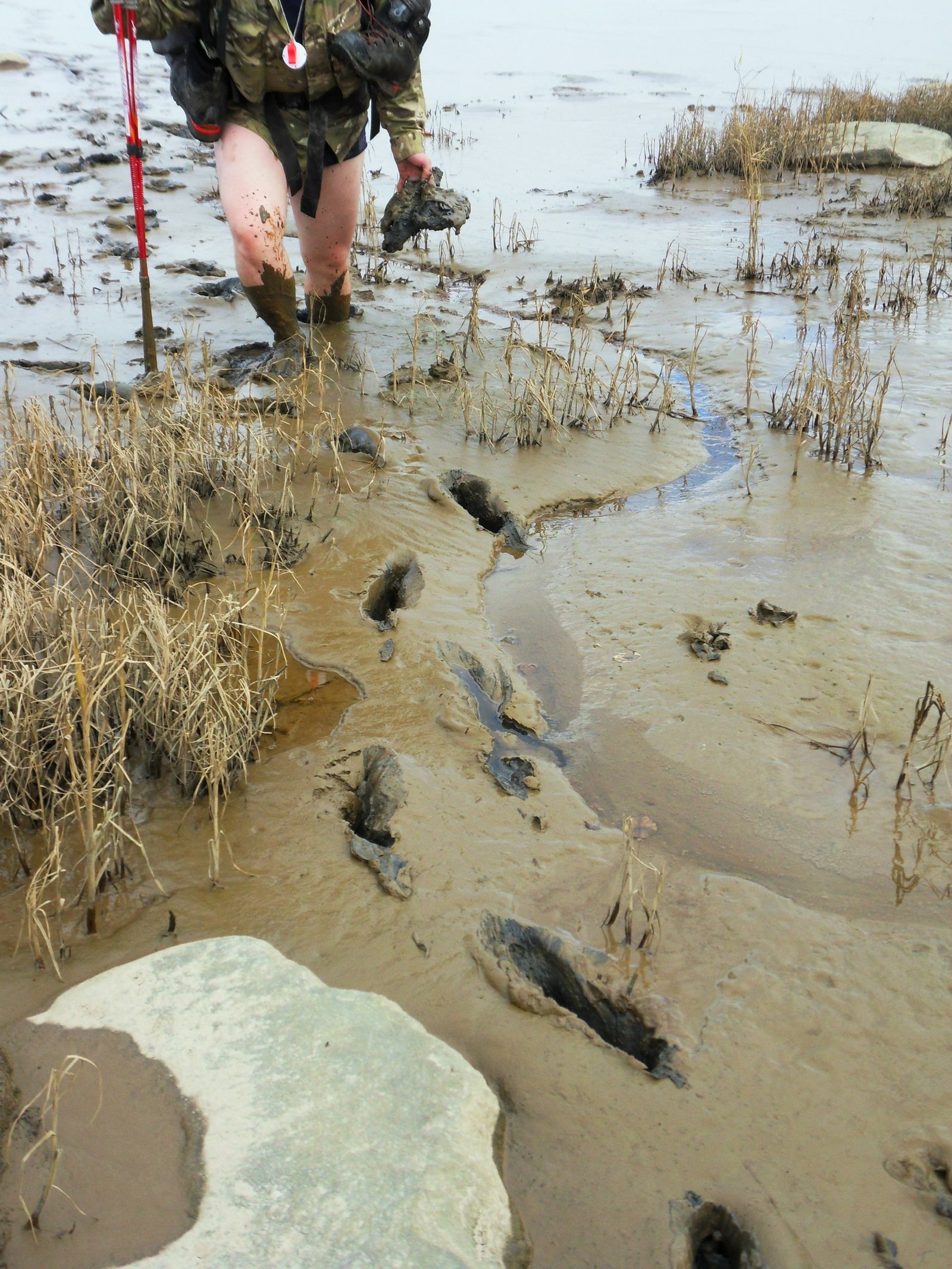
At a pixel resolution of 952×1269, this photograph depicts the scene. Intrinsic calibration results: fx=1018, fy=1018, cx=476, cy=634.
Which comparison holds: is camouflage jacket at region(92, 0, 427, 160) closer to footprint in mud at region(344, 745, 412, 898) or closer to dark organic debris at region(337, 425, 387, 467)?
dark organic debris at region(337, 425, 387, 467)

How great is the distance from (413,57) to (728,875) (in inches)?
171

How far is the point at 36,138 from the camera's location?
1168 cm

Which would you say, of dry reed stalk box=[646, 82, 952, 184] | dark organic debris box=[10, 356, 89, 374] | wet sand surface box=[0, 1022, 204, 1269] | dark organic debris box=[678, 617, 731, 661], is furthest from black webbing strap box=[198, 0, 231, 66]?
dry reed stalk box=[646, 82, 952, 184]

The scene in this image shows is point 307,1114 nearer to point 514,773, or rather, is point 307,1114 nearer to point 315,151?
point 514,773

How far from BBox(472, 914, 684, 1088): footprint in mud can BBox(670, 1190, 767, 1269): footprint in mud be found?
0.87 feet

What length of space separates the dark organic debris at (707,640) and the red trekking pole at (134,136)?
124 inches

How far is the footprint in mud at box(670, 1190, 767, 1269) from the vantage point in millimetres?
1905

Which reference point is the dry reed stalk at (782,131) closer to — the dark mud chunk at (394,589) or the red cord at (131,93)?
the red cord at (131,93)

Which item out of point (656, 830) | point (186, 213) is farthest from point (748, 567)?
point (186, 213)

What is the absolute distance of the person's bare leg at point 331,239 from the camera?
5.50 metres

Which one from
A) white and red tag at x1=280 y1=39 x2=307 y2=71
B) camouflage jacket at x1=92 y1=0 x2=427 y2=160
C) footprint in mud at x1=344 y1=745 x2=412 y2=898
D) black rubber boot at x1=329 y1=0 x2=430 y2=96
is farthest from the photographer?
black rubber boot at x1=329 y1=0 x2=430 y2=96

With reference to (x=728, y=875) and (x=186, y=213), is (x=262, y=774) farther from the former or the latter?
(x=186, y=213)

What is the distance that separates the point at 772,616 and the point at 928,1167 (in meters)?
2.20

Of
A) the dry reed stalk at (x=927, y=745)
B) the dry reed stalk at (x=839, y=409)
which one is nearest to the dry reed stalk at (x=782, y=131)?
the dry reed stalk at (x=839, y=409)
